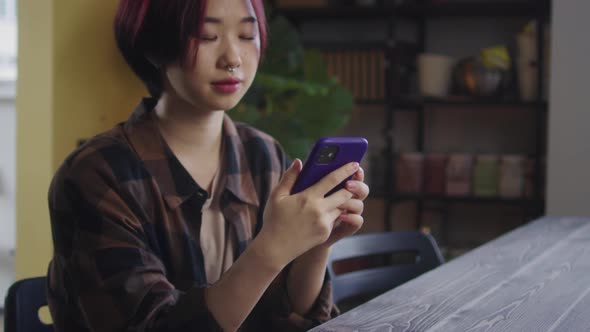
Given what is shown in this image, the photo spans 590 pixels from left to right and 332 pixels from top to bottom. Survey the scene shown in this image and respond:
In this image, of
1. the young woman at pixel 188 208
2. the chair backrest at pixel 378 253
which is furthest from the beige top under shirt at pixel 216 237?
the chair backrest at pixel 378 253

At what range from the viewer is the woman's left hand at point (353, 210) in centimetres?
101

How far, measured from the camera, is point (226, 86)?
1.10 m

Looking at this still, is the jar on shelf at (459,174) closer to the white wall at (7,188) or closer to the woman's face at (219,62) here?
the white wall at (7,188)

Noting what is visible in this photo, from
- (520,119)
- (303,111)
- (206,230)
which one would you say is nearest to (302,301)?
(206,230)

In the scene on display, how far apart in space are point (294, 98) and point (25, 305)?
81.9 inches

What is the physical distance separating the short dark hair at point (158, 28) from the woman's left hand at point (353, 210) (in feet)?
0.92

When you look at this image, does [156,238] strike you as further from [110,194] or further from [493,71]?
[493,71]

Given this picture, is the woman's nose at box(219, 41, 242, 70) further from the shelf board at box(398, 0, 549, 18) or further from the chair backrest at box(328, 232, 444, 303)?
the shelf board at box(398, 0, 549, 18)

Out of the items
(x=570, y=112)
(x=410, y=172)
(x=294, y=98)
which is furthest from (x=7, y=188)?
(x=570, y=112)

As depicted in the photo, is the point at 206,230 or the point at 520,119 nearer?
the point at 206,230

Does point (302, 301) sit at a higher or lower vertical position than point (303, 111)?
lower

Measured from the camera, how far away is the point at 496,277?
4.49 ft

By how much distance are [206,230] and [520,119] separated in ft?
10.8

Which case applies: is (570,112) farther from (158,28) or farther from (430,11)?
(158,28)
